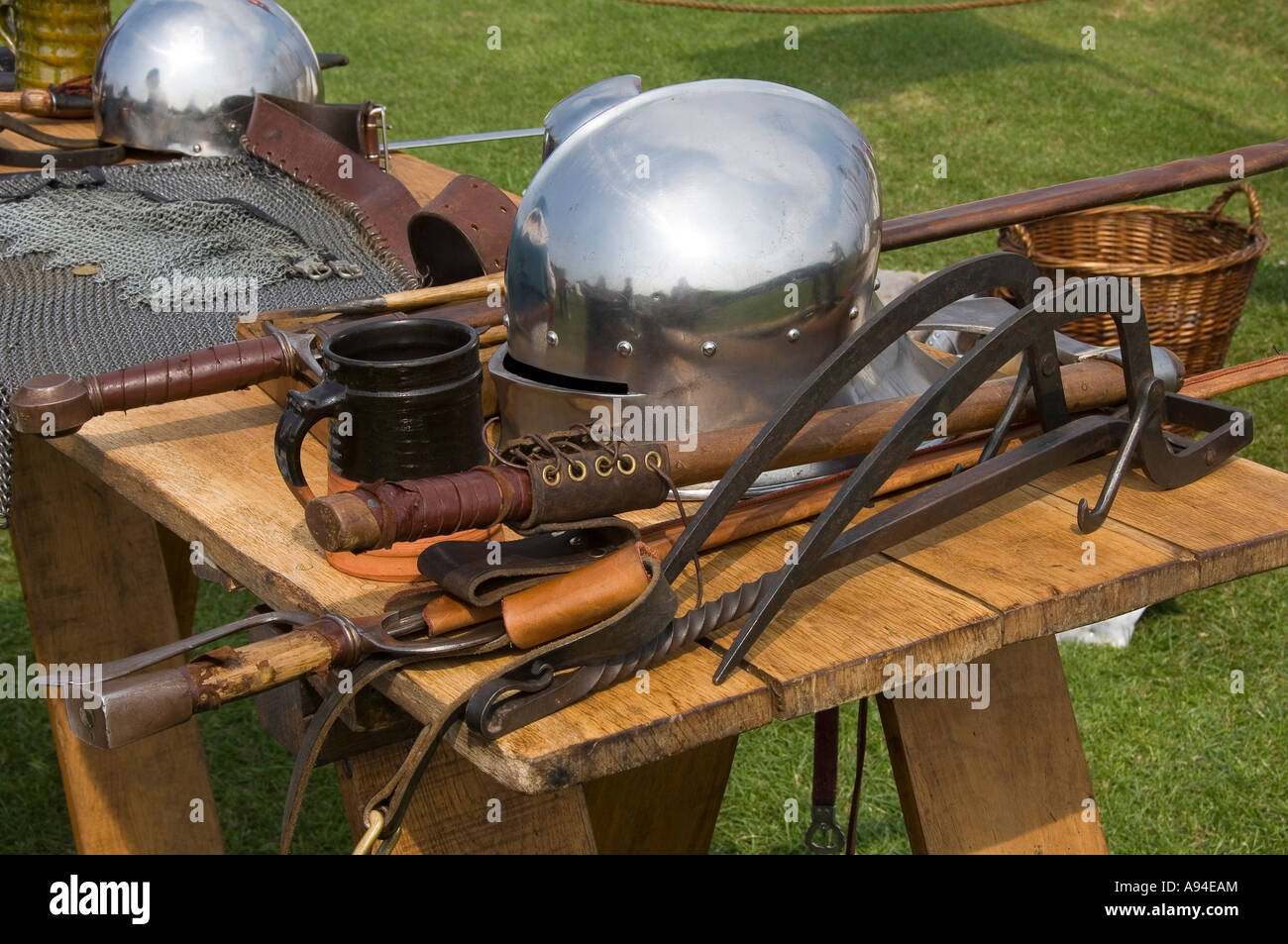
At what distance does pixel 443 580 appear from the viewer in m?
1.03

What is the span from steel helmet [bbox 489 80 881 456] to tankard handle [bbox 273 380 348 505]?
0.67ft

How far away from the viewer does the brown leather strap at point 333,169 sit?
2062mm

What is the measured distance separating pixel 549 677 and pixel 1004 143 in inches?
247

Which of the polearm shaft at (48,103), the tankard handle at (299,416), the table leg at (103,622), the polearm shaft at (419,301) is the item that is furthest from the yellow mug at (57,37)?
the tankard handle at (299,416)

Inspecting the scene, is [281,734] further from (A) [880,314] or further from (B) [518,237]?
(A) [880,314]

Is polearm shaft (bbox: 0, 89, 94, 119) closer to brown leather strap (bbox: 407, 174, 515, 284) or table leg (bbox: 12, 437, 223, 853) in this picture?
table leg (bbox: 12, 437, 223, 853)

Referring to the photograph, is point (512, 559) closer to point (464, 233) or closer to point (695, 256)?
point (695, 256)

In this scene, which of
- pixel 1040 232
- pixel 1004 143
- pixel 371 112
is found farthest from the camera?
pixel 1004 143

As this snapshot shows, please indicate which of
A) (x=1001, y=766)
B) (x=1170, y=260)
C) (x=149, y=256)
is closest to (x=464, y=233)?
(x=149, y=256)

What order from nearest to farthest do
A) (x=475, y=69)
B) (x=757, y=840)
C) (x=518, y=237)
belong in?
(x=518, y=237) → (x=757, y=840) → (x=475, y=69)

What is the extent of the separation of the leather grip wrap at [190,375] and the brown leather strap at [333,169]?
485 mm

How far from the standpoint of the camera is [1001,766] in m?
1.45

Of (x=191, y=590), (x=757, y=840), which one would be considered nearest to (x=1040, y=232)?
(x=757, y=840)

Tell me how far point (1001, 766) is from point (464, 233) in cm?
83
